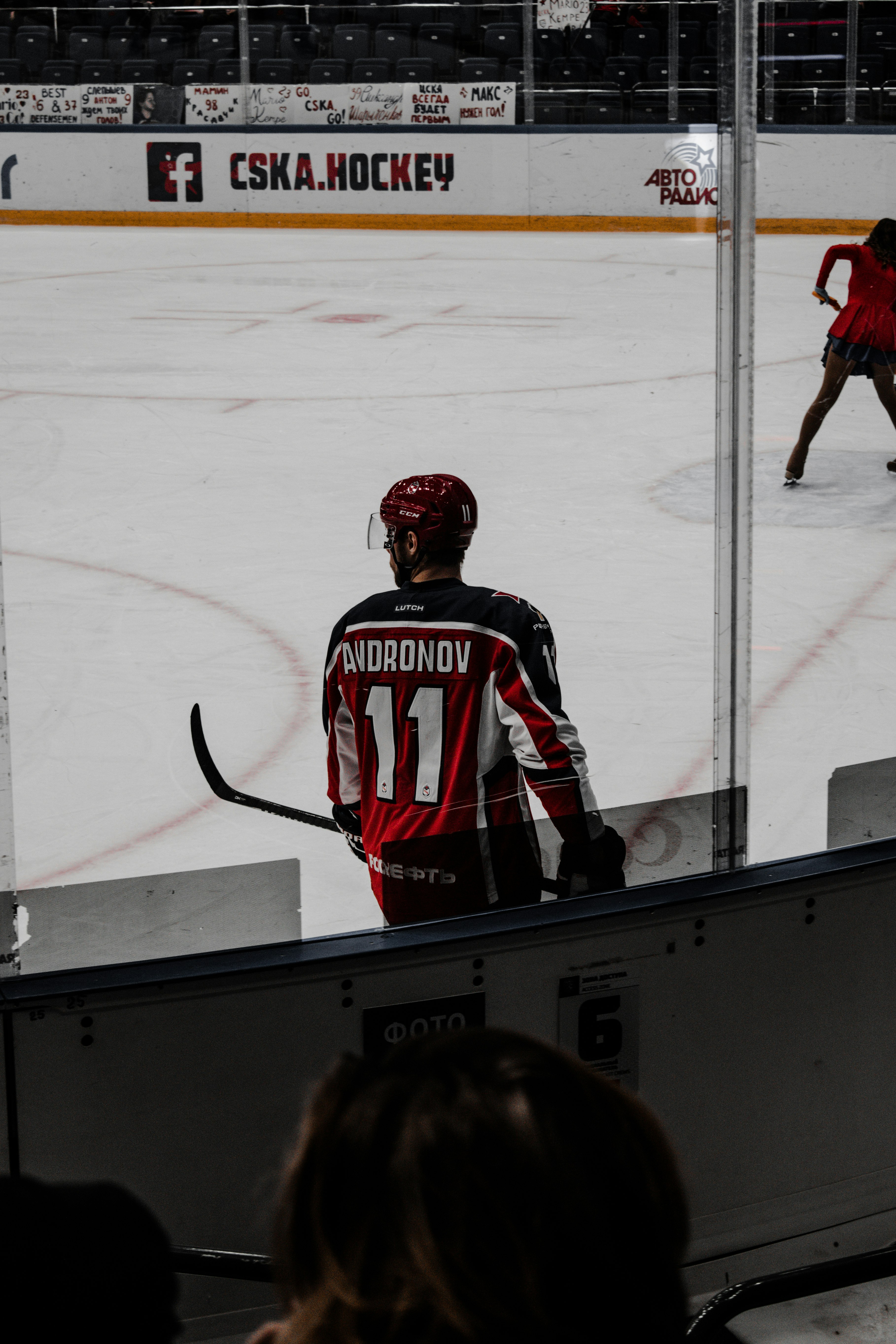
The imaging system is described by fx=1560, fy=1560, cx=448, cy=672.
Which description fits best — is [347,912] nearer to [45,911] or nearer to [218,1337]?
[45,911]

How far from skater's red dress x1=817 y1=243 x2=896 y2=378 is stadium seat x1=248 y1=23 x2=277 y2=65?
24.8ft

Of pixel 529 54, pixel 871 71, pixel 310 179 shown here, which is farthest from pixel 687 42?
pixel 310 179

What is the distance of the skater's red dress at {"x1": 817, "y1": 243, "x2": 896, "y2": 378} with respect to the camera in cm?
534

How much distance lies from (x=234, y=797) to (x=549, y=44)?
9.17 metres

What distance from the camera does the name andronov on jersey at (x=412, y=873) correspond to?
6.40 feet

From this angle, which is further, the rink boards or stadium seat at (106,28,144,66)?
stadium seat at (106,28,144,66)

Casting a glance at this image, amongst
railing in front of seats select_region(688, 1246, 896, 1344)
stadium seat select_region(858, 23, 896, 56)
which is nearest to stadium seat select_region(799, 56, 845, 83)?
stadium seat select_region(858, 23, 896, 56)

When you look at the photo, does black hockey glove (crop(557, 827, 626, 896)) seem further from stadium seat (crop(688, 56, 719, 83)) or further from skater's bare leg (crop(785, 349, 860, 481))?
skater's bare leg (crop(785, 349, 860, 481))

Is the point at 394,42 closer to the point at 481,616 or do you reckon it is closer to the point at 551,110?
the point at 551,110

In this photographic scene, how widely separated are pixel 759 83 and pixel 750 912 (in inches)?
41.2

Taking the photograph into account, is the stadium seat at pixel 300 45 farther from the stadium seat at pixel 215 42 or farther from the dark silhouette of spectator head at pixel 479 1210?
the dark silhouette of spectator head at pixel 479 1210

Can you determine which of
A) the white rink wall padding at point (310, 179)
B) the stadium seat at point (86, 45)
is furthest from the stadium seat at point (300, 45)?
the stadium seat at point (86, 45)

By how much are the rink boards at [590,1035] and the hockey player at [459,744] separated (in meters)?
0.09

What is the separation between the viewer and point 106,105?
41.2ft
